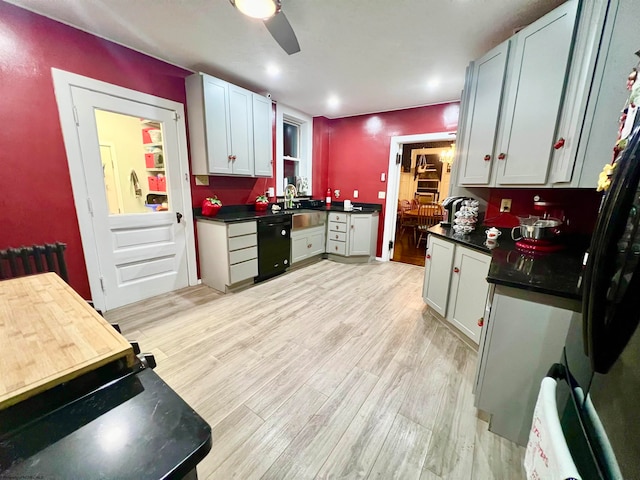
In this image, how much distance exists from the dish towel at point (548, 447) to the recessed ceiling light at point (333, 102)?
12.0 ft

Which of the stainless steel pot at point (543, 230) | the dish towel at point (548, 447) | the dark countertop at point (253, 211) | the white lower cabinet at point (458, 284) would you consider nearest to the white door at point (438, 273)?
the white lower cabinet at point (458, 284)

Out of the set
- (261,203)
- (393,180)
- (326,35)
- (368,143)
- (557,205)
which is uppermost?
(326,35)

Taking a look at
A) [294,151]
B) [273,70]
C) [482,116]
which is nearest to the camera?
[482,116]

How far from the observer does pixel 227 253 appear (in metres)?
2.82

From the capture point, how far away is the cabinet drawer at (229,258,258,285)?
9.47 ft

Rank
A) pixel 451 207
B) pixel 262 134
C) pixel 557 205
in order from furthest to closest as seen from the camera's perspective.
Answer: pixel 262 134 < pixel 451 207 < pixel 557 205

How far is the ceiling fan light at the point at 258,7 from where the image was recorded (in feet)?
4.72

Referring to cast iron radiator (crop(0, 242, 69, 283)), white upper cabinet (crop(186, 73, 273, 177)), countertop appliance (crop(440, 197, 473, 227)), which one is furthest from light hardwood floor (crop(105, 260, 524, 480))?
white upper cabinet (crop(186, 73, 273, 177))

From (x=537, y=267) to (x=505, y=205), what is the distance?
1.14 meters

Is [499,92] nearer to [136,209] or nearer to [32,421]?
[32,421]

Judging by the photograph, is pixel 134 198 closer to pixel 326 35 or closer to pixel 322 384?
pixel 326 35

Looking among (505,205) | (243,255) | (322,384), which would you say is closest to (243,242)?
(243,255)

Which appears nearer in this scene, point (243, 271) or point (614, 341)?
point (614, 341)

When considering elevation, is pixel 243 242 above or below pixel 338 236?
above
